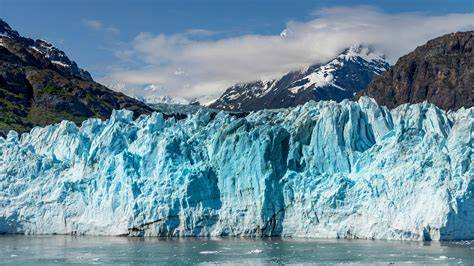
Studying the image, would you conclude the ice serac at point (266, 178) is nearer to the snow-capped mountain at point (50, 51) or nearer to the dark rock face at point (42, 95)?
the dark rock face at point (42, 95)

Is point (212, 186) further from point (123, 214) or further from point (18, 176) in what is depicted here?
point (18, 176)

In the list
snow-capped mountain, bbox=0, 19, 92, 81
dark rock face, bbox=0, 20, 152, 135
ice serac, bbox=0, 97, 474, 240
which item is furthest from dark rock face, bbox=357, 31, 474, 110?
ice serac, bbox=0, 97, 474, 240

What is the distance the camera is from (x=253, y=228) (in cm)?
3703

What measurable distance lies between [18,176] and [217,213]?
11191mm

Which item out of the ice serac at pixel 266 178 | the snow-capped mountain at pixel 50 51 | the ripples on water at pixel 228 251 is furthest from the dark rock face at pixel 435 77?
the ripples on water at pixel 228 251

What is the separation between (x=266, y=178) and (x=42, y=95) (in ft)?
238

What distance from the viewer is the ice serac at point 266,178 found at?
1358 inches

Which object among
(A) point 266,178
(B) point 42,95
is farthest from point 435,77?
(A) point 266,178

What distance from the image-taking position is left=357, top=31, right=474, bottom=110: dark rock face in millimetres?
129250

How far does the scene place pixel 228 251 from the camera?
31.7m

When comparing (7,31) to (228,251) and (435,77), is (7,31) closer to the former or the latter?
(435,77)

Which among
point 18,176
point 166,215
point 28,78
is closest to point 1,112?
point 28,78

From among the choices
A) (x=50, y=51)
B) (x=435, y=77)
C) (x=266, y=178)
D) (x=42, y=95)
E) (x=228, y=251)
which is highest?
(x=50, y=51)

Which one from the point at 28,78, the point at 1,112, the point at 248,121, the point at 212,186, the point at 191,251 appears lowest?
the point at 191,251
